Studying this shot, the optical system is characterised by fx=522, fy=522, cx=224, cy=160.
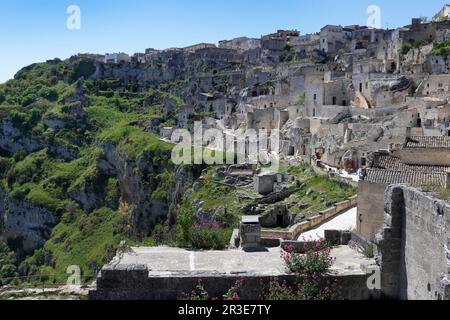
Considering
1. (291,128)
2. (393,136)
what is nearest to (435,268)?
(393,136)

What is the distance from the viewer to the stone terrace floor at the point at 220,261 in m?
10.6

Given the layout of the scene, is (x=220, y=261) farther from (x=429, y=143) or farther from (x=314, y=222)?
(x=314, y=222)

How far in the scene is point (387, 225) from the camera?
1078cm

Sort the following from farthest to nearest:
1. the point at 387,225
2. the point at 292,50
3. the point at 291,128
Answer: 1. the point at 292,50
2. the point at 291,128
3. the point at 387,225

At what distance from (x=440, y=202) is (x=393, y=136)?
1016 inches

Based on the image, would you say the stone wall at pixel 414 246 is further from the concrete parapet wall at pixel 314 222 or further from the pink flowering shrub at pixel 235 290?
the concrete parapet wall at pixel 314 222

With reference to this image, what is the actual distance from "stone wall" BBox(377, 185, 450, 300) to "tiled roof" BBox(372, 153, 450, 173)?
7049 mm

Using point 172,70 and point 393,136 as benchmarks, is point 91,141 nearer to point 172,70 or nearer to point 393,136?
point 172,70

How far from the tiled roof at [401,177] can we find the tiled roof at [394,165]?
1348 mm

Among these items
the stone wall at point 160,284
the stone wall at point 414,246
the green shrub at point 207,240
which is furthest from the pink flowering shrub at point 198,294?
the stone wall at point 414,246

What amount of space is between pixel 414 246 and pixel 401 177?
6.22 metres

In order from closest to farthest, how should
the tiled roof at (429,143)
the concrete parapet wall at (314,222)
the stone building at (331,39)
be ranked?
the tiled roof at (429,143) < the concrete parapet wall at (314,222) < the stone building at (331,39)

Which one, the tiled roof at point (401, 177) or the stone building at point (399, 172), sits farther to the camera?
the stone building at point (399, 172)

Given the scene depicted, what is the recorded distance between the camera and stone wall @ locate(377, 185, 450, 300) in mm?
8766
